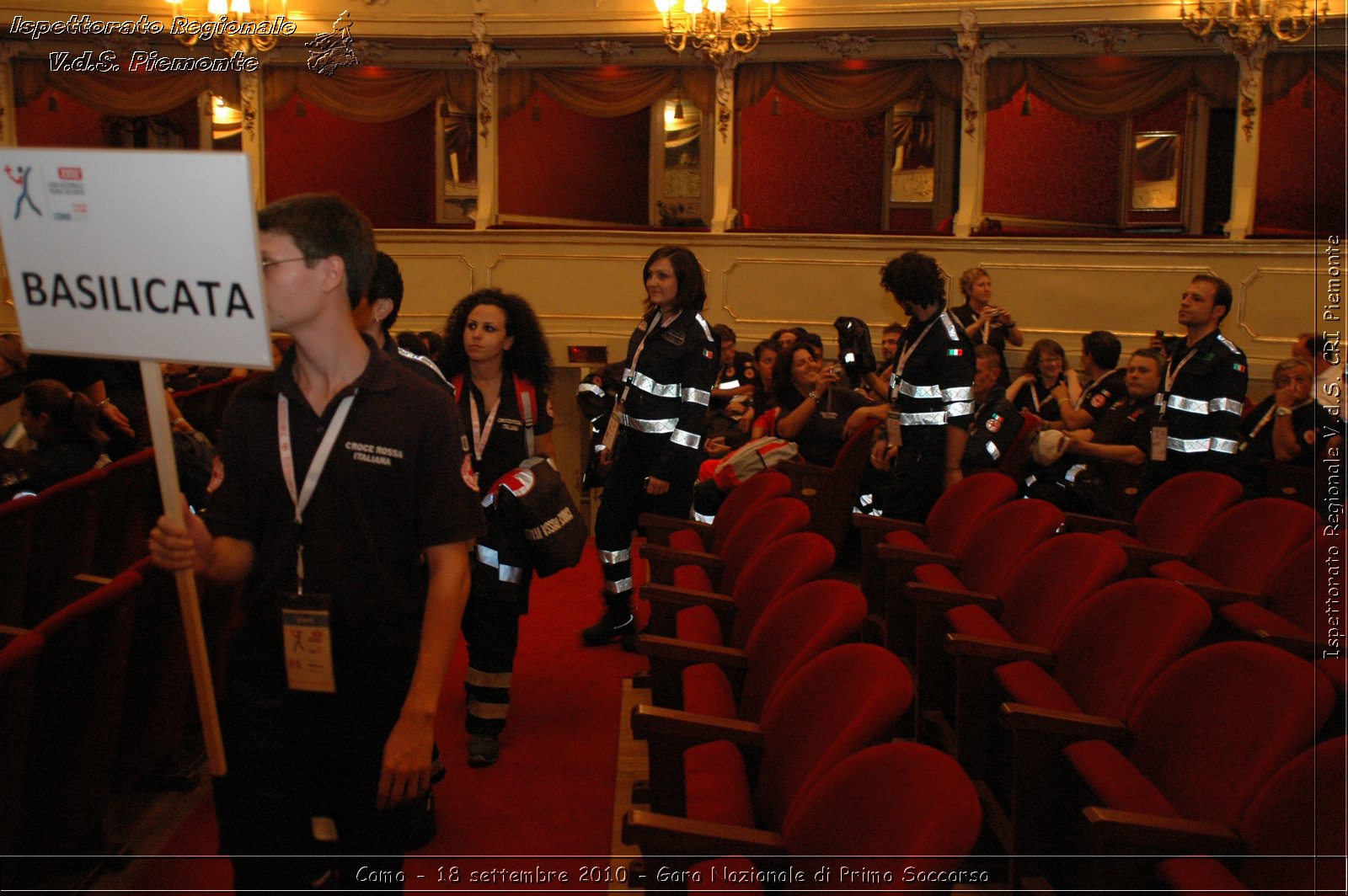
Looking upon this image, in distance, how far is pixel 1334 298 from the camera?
20.4 feet

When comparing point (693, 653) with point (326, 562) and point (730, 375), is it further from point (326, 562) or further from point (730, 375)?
point (730, 375)

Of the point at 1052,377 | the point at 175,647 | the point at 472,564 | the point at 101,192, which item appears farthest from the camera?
the point at 1052,377

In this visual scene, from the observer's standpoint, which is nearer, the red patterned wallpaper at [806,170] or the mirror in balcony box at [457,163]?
the mirror in balcony box at [457,163]

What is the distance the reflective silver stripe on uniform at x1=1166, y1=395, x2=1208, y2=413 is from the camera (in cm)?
443

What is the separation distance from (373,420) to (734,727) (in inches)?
37.5

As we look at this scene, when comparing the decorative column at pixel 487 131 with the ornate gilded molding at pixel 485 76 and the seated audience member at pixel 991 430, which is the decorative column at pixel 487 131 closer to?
the ornate gilded molding at pixel 485 76

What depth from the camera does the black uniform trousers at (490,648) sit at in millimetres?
3344

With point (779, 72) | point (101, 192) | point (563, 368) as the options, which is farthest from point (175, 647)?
point (779, 72)

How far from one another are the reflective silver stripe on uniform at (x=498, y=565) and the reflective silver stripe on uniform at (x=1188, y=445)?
279 cm

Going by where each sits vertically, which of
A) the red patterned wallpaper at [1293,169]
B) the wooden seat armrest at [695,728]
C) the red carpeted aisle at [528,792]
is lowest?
the red carpeted aisle at [528,792]

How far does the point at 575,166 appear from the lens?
12242mm

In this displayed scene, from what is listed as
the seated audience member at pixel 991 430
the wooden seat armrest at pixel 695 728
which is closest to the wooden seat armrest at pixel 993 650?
the wooden seat armrest at pixel 695 728

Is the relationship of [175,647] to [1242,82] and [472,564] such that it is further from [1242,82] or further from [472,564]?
[1242,82]

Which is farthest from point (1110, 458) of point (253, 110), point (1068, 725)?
point (253, 110)
